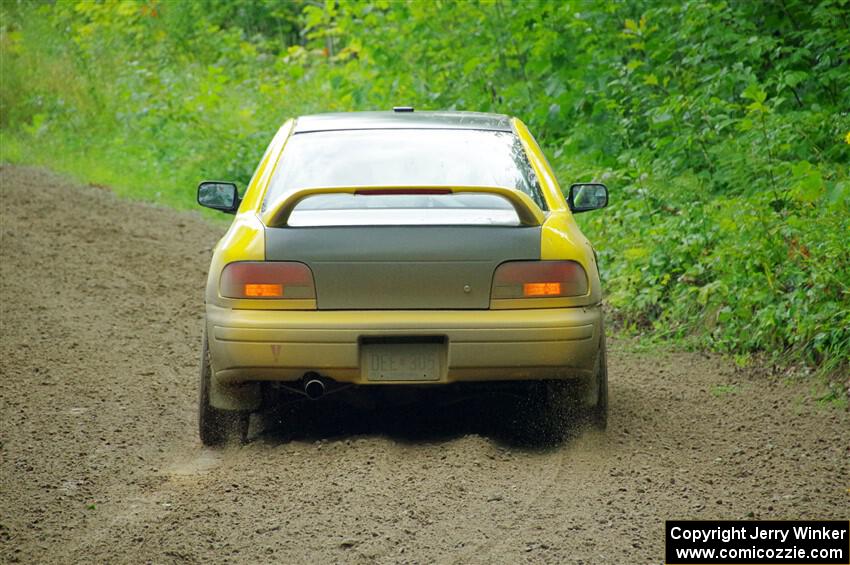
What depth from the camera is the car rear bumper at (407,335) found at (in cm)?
551

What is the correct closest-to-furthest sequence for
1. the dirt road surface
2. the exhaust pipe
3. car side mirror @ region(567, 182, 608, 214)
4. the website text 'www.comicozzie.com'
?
the website text 'www.comicozzie.com' → the dirt road surface → the exhaust pipe → car side mirror @ region(567, 182, 608, 214)

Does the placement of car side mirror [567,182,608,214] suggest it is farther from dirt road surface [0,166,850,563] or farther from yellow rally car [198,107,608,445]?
dirt road surface [0,166,850,563]

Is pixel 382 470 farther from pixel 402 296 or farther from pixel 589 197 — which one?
pixel 589 197

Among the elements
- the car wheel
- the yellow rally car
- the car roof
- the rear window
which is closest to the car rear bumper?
the yellow rally car

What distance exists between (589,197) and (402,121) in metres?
1.07

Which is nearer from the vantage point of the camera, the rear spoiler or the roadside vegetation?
the rear spoiler

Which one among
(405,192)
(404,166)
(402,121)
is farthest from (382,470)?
(402,121)

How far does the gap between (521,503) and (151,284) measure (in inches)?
271

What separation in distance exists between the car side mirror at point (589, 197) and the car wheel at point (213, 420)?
2010 millimetres

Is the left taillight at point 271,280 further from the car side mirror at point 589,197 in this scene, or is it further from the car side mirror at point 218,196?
the car side mirror at point 589,197

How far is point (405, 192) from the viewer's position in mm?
5746

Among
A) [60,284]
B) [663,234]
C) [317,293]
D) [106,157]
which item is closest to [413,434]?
[317,293]

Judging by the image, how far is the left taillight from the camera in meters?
5.56

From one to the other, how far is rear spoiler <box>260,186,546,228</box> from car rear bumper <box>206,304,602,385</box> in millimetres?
413
